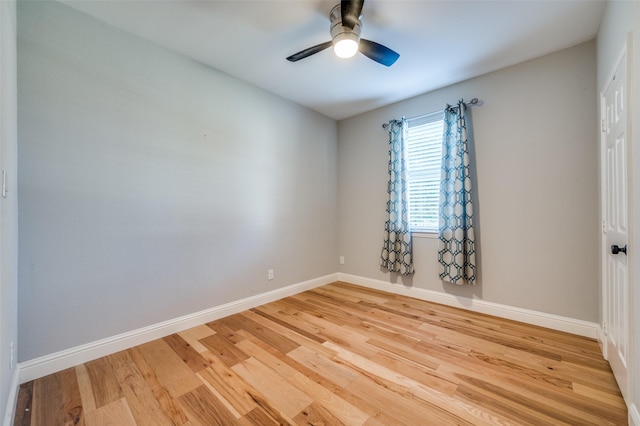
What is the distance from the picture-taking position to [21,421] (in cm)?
141

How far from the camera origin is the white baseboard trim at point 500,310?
231 centimetres

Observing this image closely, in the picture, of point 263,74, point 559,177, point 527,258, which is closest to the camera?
point 559,177

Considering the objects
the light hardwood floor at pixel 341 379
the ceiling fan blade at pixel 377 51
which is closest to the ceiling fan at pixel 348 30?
the ceiling fan blade at pixel 377 51

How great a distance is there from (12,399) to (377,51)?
3.27 metres

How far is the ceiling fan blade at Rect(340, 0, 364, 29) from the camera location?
1.77 metres

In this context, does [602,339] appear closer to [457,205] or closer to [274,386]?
[457,205]

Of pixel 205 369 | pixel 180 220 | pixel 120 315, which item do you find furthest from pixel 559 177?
pixel 120 315

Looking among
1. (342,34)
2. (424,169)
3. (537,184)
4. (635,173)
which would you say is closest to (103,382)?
(342,34)

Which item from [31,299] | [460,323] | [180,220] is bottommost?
[460,323]

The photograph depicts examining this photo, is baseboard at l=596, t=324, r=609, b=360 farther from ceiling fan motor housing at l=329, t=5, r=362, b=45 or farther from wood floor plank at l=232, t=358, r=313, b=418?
ceiling fan motor housing at l=329, t=5, r=362, b=45

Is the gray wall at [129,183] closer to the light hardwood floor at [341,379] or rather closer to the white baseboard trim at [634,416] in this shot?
the light hardwood floor at [341,379]

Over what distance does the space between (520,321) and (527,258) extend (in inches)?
25.0

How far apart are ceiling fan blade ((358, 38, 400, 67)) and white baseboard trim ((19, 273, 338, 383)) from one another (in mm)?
2752

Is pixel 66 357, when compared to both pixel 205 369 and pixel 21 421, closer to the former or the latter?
pixel 21 421
